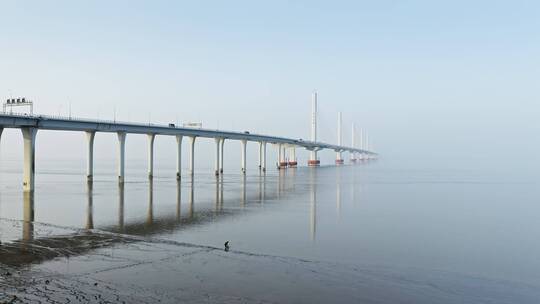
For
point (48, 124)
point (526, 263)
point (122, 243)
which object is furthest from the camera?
point (48, 124)

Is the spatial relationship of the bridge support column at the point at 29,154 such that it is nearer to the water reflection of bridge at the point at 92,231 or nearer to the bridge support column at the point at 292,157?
the water reflection of bridge at the point at 92,231

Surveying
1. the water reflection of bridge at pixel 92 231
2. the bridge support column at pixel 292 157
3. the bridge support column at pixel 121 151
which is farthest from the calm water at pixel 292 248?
the bridge support column at pixel 292 157

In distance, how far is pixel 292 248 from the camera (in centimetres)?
2612

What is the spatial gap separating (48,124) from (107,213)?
26707mm

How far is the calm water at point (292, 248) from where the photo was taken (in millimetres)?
18062

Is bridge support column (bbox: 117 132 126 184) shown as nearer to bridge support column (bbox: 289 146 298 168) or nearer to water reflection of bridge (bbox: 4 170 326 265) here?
water reflection of bridge (bbox: 4 170 326 265)

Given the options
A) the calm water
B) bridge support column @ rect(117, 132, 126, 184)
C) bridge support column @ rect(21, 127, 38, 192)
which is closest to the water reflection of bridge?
the calm water

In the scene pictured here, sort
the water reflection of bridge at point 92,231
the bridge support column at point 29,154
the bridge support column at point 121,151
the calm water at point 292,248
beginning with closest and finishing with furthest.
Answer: the calm water at point 292,248 < the water reflection of bridge at point 92,231 < the bridge support column at point 29,154 < the bridge support column at point 121,151

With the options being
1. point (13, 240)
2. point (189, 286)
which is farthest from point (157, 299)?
point (13, 240)

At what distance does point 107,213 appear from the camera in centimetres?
3947

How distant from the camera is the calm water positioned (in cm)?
1806

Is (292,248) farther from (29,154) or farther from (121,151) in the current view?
(121,151)

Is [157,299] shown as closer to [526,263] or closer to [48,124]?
[526,263]

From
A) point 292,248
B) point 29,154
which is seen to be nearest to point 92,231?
point 292,248
